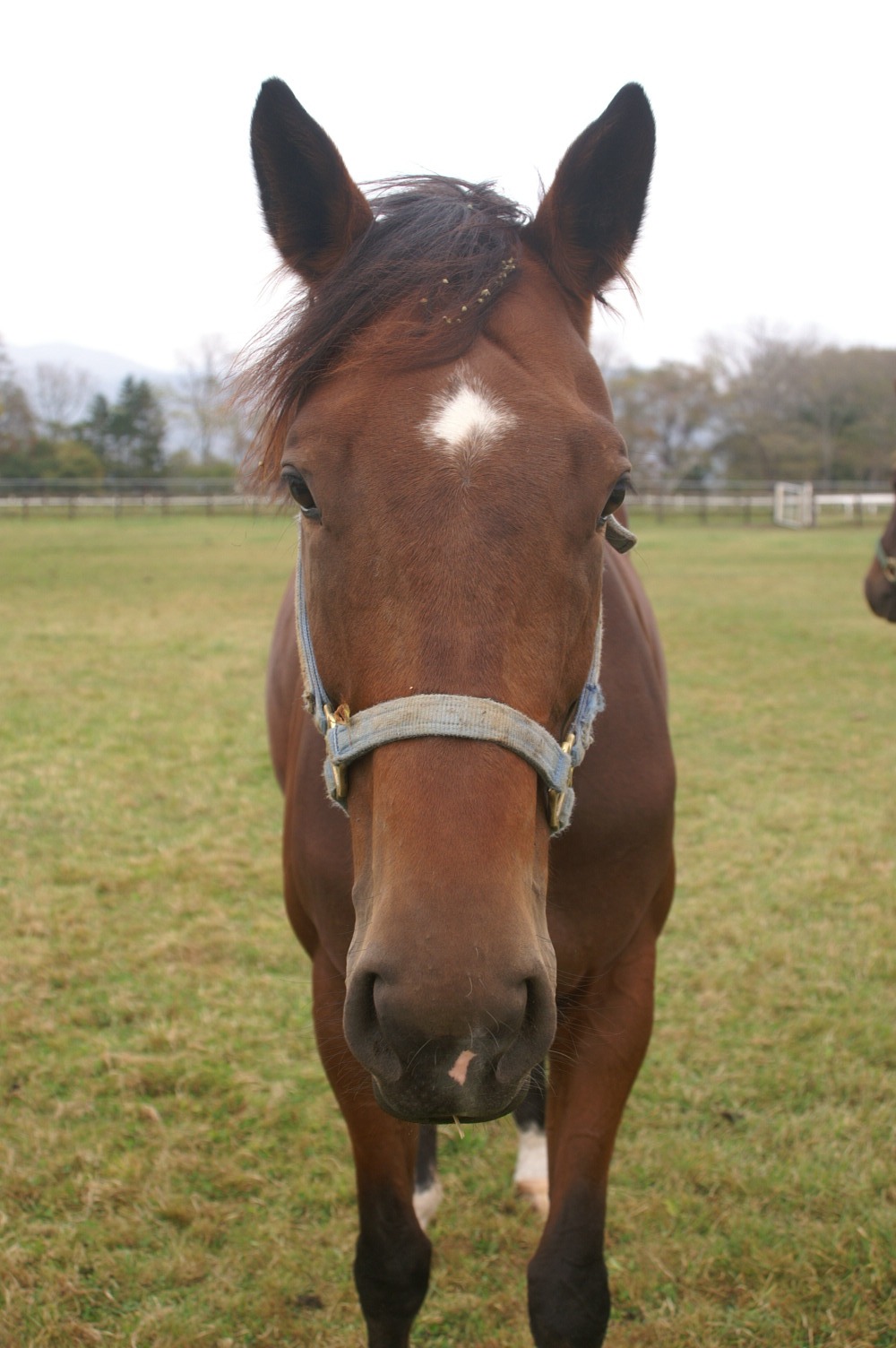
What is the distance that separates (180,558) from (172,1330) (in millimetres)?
21331

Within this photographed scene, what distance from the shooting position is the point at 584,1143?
2336 millimetres

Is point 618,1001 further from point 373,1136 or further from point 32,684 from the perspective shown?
point 32,684

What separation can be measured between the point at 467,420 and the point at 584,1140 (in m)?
1.67

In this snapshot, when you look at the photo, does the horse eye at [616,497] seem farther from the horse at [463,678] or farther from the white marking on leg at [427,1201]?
the white marking on leg at [427,1201]

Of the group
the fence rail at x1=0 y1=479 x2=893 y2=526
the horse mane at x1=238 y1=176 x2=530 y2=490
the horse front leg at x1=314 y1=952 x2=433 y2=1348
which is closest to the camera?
the horse mane at x1=238 y1=176 x2=530 y2=490

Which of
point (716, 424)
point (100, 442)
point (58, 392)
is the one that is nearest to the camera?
point (100, 442)

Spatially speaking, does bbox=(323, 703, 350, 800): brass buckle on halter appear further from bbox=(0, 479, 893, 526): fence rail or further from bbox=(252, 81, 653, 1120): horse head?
bbox=(0, 479, 893, 526): fence rail

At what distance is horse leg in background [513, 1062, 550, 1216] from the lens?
3.29 meters

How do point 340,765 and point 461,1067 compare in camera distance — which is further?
point 340,765

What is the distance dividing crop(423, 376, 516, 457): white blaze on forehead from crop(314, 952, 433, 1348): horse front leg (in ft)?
4.67

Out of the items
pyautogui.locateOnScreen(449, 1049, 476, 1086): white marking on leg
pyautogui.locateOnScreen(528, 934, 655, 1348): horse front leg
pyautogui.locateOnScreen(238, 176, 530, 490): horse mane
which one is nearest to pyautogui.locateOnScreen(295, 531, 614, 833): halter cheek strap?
pyautogui.locateOnScreen(449, 1049, 476, 1086): white marking on leg

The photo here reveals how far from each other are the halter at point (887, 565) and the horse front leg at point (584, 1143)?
5210mm

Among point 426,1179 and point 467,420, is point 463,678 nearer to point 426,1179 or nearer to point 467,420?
point 467,420

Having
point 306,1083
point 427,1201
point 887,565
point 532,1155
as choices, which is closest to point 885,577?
point 887,565
